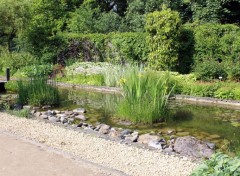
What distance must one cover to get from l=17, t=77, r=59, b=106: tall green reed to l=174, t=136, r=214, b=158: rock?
4885 mm

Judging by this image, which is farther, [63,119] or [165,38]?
[165,38]

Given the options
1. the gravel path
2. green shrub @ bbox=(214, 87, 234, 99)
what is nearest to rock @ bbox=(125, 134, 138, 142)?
the gravel path

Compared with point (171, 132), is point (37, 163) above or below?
above

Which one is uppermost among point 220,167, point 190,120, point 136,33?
point 136,33

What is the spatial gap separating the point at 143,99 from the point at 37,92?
354cm

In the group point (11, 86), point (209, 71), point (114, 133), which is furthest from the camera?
point (11, 86)

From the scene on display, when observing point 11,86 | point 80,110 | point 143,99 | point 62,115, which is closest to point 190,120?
point 143,99

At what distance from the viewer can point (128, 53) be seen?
16.8m

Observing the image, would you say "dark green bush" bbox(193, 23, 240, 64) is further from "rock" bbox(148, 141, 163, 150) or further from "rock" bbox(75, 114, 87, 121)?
"rock" bbox(148, 141, 163, 150)

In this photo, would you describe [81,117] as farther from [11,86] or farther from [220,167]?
[220,167]

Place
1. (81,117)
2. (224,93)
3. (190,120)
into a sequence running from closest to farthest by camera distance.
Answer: (190,120), (81,117), (224,93)

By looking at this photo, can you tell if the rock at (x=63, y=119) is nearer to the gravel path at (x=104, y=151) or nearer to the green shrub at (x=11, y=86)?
the gravel path at (x=104, y=151)

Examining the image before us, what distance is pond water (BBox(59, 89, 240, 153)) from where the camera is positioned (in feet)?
22.8

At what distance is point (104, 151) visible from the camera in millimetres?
5359
